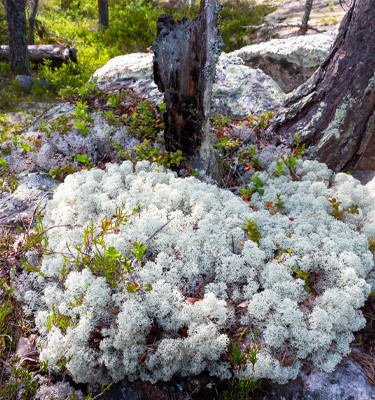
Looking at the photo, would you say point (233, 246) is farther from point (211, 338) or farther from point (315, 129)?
point (315, 129)

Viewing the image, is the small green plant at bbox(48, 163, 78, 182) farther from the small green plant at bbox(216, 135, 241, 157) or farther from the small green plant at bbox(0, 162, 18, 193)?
the small green plant at bbox(216, 135, 241, 157)

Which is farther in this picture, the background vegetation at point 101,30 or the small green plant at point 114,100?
the background vegetation at point 101,30

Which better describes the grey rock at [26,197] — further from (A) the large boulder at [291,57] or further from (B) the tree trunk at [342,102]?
(A) the large boulder at [291,57]

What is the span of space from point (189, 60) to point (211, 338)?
3.01 metres

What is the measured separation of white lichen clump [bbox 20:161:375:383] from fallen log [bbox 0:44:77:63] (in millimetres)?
8333

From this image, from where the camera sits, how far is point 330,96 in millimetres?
4379

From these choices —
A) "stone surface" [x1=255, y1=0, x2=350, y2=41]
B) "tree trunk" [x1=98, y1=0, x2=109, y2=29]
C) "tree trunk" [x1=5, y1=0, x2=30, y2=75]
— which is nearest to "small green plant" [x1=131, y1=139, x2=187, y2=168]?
"tree trunk" [x1=5, y1=0, x2=30, y2=75]

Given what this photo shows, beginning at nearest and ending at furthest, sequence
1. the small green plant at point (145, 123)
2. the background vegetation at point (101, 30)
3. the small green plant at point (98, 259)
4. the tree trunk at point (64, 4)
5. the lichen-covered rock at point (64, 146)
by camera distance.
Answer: the small green plant at point (98, 259), the lichen-covered rock at point (64, 146), the small green plant at point (145, 123), the background vegetation at point (101, 30), the tree trunk at point (64, 4)

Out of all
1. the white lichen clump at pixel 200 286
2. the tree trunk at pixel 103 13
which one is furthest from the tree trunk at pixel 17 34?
the white lichen clump at pixel 200 286

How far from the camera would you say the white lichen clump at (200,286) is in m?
2.32

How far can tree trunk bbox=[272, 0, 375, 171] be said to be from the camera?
13.3 feet

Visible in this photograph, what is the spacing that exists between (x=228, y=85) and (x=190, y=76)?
7.91ft

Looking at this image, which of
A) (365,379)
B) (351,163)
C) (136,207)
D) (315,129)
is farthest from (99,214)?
(351,163)

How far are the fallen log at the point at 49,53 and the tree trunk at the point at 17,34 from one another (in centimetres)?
80
